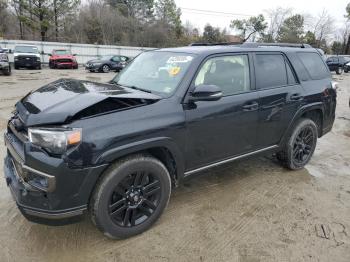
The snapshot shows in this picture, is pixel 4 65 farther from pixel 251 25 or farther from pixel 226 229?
pixel 251 25

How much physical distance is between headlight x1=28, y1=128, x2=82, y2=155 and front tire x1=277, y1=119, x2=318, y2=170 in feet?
10.3

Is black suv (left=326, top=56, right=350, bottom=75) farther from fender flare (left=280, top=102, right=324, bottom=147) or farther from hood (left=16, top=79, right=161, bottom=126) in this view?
hood (left=16, top=79, right=161, bottom=126)

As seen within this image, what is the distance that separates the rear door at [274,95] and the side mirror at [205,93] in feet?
3.16

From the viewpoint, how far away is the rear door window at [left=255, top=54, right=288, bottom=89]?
3.96 m

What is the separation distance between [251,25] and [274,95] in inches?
1991

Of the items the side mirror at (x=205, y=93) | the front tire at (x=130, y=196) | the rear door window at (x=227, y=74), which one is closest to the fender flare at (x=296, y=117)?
the rear door window at (x=227, y=74)

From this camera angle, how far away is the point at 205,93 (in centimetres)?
312

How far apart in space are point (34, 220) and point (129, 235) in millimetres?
877

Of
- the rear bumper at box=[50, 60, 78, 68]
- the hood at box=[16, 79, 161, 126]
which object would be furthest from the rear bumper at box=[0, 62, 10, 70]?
the hood at box=[16, 79, 161, 126]

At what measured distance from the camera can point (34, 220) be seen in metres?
2.62

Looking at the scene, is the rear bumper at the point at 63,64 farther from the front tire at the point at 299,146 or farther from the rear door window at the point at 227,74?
the rear door window at the point at 227,74

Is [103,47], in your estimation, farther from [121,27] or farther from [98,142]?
[98,142]

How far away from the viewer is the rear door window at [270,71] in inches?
156

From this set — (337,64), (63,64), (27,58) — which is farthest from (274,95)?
(337,64)
